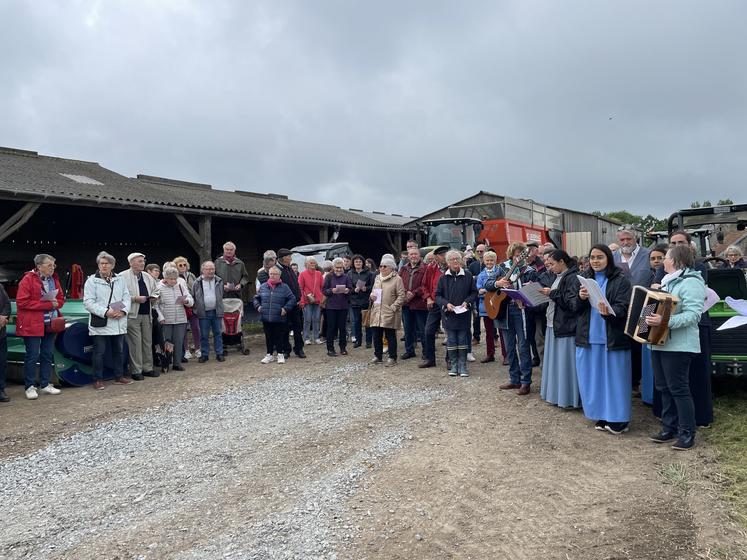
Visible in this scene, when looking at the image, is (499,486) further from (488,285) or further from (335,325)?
(335,325)

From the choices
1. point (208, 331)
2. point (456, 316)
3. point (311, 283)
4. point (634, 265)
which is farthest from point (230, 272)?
point (634, 265)

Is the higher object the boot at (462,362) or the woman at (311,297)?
the woman at (311,297)

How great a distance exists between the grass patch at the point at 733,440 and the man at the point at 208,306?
723 cm

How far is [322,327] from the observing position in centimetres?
1144

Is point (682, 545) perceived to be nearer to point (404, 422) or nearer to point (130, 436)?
point (404, 422)

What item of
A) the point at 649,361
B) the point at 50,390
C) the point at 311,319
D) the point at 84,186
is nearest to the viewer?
the point at 649,361

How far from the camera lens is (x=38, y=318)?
6773 mm

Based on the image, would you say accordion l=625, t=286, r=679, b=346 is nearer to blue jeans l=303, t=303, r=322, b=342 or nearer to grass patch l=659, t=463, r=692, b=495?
grass patch l=659, t=463, r=692, b=495

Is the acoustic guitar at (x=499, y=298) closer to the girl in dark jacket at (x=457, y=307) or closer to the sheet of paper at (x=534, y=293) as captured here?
the girl in dark jacket at (x=457, y=307)

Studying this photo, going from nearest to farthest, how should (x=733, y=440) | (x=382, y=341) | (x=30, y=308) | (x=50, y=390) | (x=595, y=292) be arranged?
1. (x=733, y=440)
2. (x=595, y=292)
3. (x=30, y=308)
4. (x=50, y=390)
5. (x=382, y=341)

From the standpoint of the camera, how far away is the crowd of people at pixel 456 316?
4.68 metres

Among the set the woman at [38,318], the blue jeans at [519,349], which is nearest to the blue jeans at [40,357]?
the woman at [38,318]

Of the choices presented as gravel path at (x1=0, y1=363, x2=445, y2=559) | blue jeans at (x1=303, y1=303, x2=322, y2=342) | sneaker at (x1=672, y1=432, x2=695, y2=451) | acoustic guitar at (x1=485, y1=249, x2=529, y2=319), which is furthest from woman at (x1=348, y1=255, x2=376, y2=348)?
sneaker at (x1=672, y1=432, x2=695, y2=451)

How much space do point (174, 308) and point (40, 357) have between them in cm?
196
